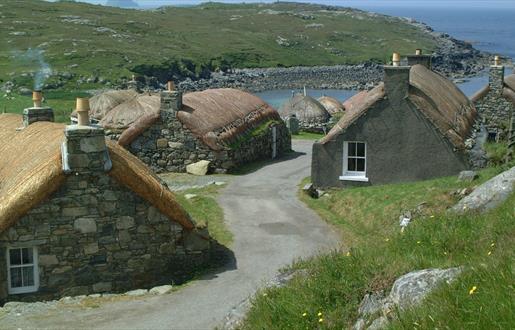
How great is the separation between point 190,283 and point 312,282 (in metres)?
7.22

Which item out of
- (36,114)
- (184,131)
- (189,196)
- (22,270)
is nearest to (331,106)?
(184,131)

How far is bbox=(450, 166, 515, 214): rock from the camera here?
1238 cm

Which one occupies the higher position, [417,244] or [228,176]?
[417,244]

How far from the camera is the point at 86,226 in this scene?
16.5 metres

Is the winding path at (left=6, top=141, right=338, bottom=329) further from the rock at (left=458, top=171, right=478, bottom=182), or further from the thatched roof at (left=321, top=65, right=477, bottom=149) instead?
the rock at (left=458, top=171, right=478, bottom=182)

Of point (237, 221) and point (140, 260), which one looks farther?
point (237, 221)

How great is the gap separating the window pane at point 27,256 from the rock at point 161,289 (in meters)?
2.86

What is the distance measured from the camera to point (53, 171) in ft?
52.3

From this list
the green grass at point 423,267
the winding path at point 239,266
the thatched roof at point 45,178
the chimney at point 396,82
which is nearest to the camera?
the green grass at point 423,267

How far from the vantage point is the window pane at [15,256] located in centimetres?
1623

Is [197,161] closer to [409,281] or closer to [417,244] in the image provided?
[417,244]

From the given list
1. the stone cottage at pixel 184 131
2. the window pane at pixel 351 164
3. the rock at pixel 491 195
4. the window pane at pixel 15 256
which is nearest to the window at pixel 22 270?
the window pane at pixel 15 256

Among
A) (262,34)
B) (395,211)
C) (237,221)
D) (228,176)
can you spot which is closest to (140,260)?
(237,221)

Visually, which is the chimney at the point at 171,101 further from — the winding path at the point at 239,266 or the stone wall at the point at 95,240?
the stone wall at the point at 95,240
